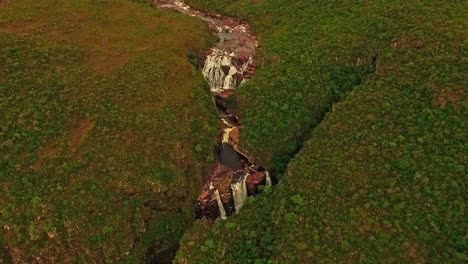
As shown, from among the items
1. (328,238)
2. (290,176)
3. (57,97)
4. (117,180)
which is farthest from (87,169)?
(328,238)

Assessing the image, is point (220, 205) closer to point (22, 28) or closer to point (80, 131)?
point (80, 131)

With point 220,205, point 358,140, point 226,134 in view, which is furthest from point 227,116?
point 358,140

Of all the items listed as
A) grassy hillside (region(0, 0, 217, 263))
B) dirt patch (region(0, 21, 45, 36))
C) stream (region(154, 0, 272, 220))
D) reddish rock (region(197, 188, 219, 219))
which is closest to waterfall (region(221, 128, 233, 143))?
stream (region(154, 0, 272, 220))

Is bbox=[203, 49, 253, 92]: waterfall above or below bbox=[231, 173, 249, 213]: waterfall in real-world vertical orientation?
above

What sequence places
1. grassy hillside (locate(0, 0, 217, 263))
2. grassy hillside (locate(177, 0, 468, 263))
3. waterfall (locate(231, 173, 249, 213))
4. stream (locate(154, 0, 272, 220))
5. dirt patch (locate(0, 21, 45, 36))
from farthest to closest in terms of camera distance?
dirt patch (locate(0, 21, 45, 36))
stream (locate(154, 0, 272, 220))
waterfall (locate(231, 173, 249, 213))
grassy hillside (locate(0, 0, 217, 263))
grassy hillside (locate(177, 0, 468, 263))

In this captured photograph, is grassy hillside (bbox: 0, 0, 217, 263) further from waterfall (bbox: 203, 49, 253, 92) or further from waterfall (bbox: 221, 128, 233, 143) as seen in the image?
waterfall (bbox: 203, 49, 253, 92)

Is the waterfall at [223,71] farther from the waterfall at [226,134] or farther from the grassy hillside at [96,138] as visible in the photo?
the waterfall at [226,134]

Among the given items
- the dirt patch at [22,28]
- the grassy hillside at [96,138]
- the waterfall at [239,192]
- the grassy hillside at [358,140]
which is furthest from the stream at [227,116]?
the dirt patch at [22,28]

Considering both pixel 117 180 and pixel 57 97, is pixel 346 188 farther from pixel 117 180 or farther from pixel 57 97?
pixel 57 97
